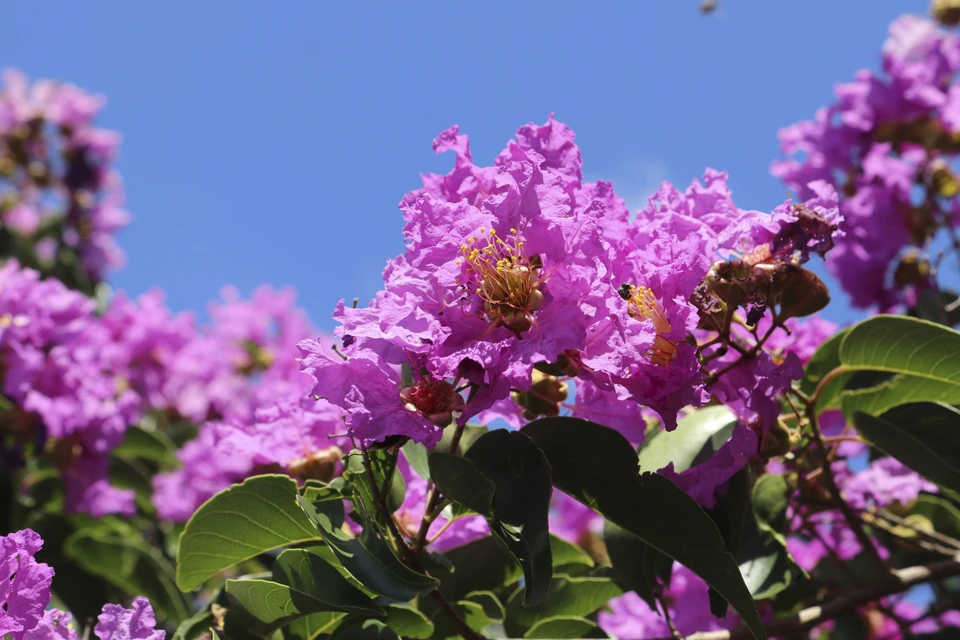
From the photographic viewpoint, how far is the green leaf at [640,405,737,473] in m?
1.56

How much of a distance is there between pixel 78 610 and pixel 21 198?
12.7 feet

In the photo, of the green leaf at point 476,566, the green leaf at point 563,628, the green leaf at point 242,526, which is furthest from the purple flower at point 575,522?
the green leaf at point 242,526

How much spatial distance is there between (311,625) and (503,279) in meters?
0.69

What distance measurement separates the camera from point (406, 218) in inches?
54.6

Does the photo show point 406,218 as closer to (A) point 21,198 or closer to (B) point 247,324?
(B) point 247,324

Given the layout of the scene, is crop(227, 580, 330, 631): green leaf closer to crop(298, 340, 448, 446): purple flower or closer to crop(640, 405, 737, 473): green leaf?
crop(298, 340, 448, 446): purple flower

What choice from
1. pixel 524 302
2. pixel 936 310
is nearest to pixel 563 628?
pixel 524 302

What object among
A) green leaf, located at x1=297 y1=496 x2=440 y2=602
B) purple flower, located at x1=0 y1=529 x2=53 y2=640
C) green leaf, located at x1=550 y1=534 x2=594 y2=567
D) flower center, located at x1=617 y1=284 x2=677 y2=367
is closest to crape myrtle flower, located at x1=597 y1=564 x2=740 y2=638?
green leaf, located at x1=550 y1=534 x2=594 y2=567

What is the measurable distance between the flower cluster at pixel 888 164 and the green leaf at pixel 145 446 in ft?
8.03

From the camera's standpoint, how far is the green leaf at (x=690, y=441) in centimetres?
156

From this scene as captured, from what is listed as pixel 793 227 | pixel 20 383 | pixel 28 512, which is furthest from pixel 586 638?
pixel 28 512

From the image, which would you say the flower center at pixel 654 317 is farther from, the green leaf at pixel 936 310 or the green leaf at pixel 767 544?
the green leaf at pixel 936 310

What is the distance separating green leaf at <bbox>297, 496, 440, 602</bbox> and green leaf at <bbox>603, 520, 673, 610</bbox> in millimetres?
532

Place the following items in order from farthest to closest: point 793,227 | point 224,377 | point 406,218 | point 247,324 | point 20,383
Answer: point 247,324 < point 224,377 < point 20,383 < point 793,227 < point 406,218
